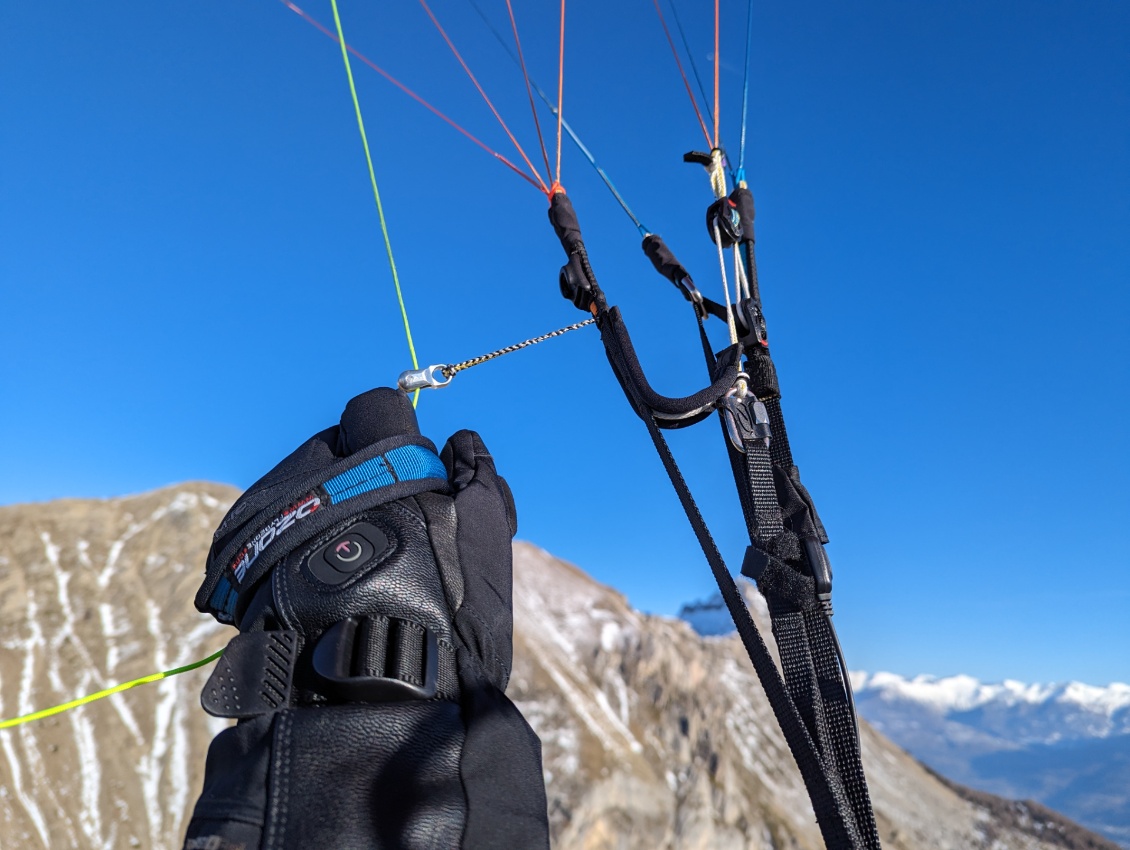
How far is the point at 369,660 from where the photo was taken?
7.22 ft

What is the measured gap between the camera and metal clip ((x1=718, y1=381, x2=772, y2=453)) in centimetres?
310

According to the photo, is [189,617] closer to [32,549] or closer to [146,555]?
[146,555]

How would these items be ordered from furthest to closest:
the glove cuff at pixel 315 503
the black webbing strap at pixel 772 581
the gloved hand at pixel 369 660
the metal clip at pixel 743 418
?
the metal clip at pixel 743 418 < the glove cuff at pixel 315 503 < the black webbing strap at pixel 772 581 < the gloved hand at pixel 369 660

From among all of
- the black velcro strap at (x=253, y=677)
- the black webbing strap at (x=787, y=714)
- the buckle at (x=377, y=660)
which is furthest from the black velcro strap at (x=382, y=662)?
the black webbing strap at (x=787, y=714)

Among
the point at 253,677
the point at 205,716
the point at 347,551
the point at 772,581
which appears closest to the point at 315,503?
the point at 347,551

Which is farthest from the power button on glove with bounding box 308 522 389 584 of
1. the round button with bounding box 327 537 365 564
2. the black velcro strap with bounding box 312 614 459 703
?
the black velcro strap with bounding box 312 614 459 703

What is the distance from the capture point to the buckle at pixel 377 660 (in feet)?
7.08

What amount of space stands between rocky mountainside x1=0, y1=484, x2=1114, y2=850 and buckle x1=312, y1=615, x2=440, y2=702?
1661 inches

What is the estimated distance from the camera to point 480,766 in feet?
6.66

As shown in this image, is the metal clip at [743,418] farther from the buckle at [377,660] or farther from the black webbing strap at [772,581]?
the buckle at [377,660]

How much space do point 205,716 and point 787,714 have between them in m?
45.4

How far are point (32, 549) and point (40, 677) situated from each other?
12039 mm

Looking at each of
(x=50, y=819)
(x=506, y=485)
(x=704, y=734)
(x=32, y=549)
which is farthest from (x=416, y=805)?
(x=32, y=549)

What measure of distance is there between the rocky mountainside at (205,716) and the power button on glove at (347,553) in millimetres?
42074
